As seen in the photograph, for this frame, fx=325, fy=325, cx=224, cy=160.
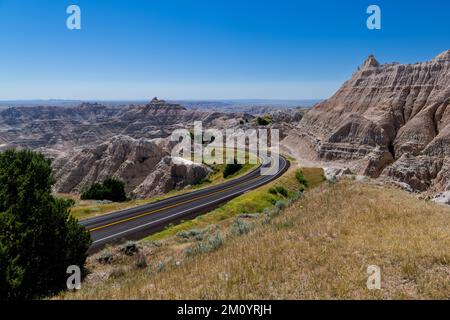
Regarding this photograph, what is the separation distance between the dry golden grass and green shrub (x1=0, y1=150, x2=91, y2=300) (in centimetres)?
265

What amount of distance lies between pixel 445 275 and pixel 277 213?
10.6m

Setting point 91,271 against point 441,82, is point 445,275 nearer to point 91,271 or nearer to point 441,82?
point 91,271

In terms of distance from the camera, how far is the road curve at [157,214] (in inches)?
1049

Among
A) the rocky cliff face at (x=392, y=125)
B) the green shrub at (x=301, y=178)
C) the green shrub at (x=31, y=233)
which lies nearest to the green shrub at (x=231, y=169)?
the green shrub at (x=301, y=178)

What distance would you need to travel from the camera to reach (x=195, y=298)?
7.90 metres

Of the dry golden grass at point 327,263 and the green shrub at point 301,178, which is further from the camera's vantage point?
the green shrub at point 301,178

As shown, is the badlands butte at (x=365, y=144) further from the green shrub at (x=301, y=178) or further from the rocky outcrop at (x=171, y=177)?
the green shrub at (x=301, y=178)

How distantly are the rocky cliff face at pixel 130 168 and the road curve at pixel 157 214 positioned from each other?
1681 cm

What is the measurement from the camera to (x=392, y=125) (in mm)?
72000

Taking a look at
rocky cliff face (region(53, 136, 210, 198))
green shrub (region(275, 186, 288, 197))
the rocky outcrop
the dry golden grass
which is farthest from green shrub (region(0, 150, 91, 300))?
rocky cliff face (region(53, 136, 210, 198))

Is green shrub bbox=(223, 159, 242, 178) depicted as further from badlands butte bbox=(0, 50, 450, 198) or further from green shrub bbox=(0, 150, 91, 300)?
green shrub bbox=(0, 150, 91, 300)

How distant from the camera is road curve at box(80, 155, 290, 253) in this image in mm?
26641

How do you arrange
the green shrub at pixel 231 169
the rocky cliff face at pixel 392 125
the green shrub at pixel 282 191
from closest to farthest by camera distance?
the green shrub at pixel 282 191 → the rocky cliff face at pixel 392 125 → the green shrub at pixel 231 169
